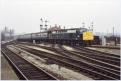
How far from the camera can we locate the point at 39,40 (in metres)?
52.1

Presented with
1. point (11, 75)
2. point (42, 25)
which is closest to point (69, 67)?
point (11, 75)

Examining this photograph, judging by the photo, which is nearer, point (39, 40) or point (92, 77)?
point (92, 77)

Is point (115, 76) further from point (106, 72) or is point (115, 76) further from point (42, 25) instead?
point (42, 25)

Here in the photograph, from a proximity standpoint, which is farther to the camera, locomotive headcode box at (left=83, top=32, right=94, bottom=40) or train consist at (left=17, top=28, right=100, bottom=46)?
train consist at (left=17, top=28, right=100, bottom=46)

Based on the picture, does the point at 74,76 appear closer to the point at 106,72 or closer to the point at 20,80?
the point at 106,72

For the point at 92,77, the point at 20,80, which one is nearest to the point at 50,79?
the point at 20,80

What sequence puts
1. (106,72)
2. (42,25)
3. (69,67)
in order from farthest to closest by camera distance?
(42,25), (69,67), (106,72)

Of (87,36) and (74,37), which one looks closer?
(87,36)

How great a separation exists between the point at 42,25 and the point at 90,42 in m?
33.9

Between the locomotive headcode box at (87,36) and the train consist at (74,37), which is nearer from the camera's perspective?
the locomotive headcode box at (87,36)

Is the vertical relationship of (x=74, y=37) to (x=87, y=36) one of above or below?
below

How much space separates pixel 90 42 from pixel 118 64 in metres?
20.8

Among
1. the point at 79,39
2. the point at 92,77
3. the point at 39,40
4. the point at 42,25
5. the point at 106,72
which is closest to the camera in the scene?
the point at 92,77

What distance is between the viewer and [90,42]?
3494 centimetres
